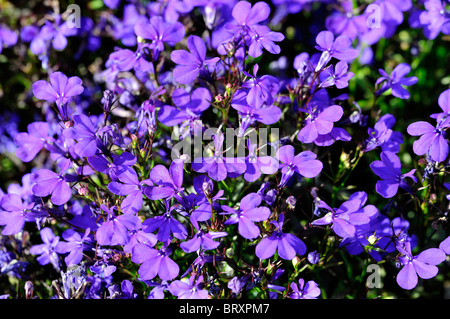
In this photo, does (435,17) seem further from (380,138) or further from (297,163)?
(297,163)

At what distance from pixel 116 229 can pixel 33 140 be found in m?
0.44

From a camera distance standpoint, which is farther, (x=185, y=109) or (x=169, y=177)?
(x=185, y=109)

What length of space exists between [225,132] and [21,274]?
0.72 meters

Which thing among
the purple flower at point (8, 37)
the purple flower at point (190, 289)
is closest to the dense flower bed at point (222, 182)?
the purple flower at point (190, 289)

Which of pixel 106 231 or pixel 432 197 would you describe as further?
pixel 432 197

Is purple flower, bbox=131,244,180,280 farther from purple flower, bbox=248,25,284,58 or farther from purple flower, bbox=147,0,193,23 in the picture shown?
purple flower, bbox=147,0,193,23

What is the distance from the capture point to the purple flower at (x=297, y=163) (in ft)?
3.62

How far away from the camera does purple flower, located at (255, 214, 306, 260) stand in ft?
3.41

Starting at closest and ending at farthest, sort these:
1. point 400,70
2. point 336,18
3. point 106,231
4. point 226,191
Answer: point 106,231, point 226,191, point 400,70, point 336,18

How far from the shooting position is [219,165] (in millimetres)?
1086

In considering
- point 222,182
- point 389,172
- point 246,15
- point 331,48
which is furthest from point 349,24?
point 222,182

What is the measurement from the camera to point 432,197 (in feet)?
3.95
